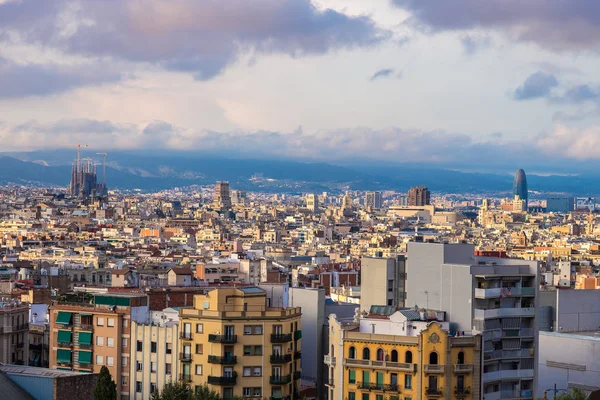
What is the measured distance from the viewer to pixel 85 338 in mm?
41344

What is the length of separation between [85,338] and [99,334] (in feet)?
1.67

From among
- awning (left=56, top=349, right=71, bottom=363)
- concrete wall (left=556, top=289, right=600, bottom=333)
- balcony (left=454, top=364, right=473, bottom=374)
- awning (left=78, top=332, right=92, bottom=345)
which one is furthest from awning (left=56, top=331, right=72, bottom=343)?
concrete wall (left=556, top=289, right=600, bottom=333)

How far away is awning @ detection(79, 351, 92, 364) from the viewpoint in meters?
41.2

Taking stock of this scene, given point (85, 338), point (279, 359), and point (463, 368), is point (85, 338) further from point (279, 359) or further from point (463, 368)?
point (463, 368)

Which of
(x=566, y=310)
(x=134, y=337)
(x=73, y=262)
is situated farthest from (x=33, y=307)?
(x=73, y=262)

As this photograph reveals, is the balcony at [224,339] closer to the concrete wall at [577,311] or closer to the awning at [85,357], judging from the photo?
the awning at [85,357]

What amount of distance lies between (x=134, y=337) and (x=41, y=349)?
6014 mm

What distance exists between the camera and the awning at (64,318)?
41800 mm

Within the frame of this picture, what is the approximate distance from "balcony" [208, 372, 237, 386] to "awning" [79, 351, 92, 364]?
15.0ft

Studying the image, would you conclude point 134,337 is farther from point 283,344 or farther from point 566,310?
point 566,310

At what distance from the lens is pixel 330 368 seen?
3738 cm

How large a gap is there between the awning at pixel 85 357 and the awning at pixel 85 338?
0.28 metres

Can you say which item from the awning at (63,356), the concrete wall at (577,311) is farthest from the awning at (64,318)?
the concrete wall at (577,311)

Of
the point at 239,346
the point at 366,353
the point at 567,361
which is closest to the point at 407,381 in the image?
the point at 366,353
